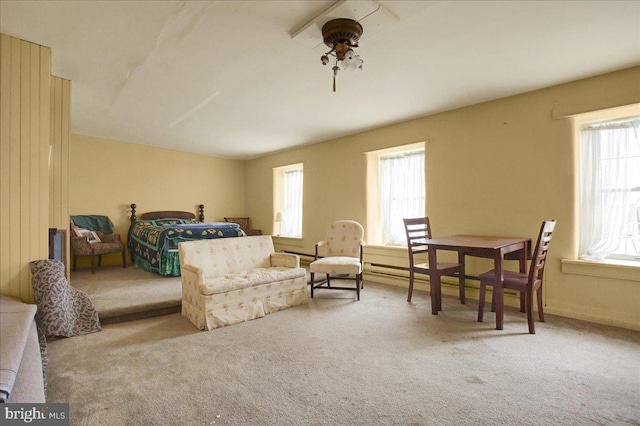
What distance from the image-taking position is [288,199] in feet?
22.9

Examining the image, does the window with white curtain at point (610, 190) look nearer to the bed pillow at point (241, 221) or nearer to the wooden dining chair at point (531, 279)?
the wooden dining chair at point (531, 279)

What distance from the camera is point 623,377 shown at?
207 centimetres

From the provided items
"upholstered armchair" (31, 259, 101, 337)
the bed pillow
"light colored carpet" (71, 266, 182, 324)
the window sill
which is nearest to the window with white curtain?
the window sill

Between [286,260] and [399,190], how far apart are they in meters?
2.24

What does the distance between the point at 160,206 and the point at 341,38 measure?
5.74 m

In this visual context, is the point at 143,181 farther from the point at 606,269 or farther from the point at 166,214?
the point at 606,269

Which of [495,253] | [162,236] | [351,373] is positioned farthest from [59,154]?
[495,253]

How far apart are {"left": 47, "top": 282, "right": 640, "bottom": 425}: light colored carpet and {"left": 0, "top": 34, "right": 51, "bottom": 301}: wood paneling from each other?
2.69ft

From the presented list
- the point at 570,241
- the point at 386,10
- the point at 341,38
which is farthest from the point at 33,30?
the point at 570,241

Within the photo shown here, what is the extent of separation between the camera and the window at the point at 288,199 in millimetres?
6742

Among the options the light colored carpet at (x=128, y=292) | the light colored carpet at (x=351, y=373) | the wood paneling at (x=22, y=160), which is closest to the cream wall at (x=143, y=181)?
the light colored carpet at (x=128, y=292)

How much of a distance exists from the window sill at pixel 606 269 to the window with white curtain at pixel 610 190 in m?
0.16

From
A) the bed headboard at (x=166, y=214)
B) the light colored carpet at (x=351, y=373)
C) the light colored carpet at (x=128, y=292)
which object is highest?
the bed headboard at (x=166, y=214)

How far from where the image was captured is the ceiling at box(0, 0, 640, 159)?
85.7 inches
